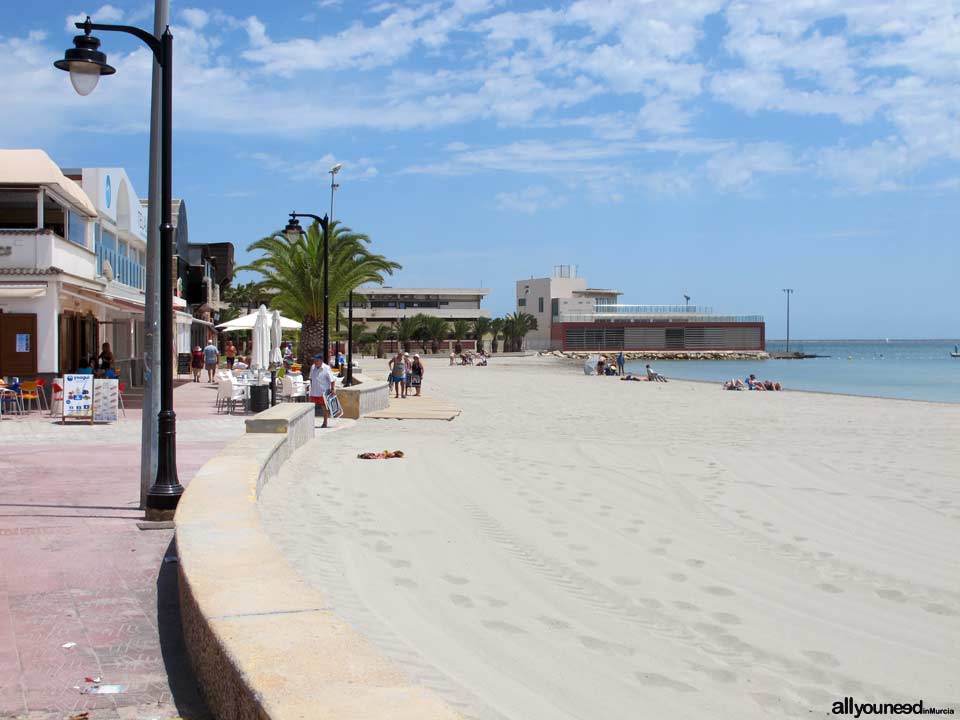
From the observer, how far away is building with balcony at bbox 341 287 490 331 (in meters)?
103

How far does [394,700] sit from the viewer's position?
2.60m

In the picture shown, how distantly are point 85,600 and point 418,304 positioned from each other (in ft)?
334

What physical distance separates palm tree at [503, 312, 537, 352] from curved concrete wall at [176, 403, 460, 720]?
330ft

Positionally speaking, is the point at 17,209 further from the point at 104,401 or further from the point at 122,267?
the point at 122,267

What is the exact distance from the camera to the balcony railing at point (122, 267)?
86.9 feet

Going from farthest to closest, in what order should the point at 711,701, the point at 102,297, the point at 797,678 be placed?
the point at 102,297, the point at 797,678, the point at 711,701

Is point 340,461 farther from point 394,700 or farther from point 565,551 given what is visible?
point 394,700

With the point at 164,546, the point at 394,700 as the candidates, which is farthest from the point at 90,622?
the point at 394,700

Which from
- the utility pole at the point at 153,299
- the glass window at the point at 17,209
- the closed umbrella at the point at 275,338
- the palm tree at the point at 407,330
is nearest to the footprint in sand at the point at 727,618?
the utility pole at the point at 153,299

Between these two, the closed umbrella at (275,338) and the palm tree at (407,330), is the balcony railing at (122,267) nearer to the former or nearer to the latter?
the closed umbrella at (275,338)

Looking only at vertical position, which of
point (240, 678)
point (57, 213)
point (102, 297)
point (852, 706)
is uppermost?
point (57, 213)

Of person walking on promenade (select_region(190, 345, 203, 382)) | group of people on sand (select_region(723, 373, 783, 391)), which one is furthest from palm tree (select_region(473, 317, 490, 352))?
person walking on promenade (select_region(190, 345, 203, 382))

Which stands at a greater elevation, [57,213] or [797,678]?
[57,213]

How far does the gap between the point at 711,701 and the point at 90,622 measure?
319 cm
